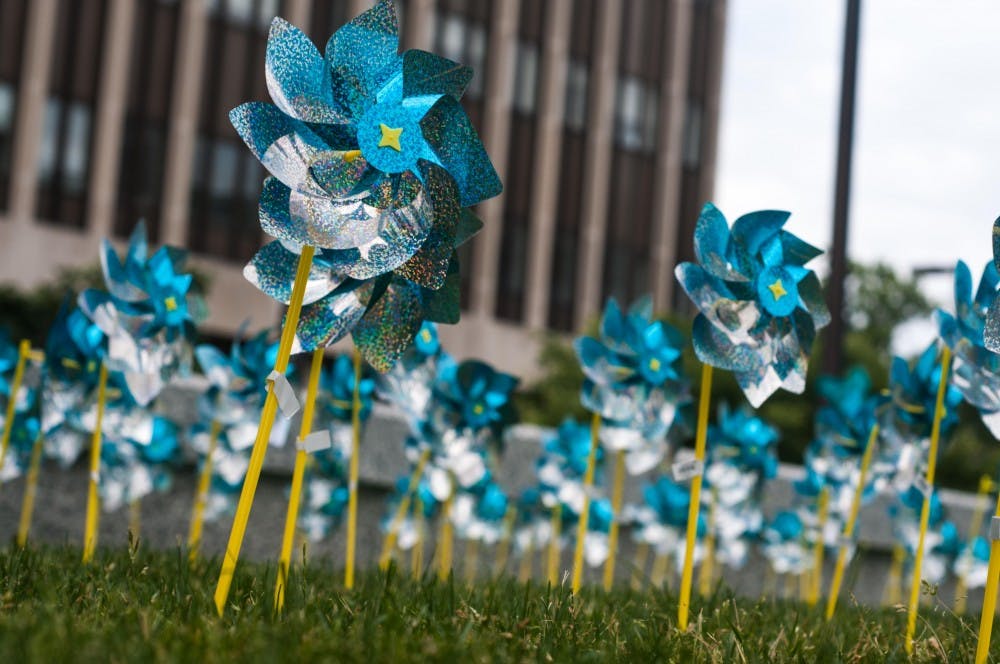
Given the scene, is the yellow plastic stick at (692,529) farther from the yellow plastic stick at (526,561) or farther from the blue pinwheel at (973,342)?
the yellow plastic stick at (526,561)

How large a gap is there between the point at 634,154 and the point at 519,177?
3.30 metres

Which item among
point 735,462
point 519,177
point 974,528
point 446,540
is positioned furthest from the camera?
point 519,177

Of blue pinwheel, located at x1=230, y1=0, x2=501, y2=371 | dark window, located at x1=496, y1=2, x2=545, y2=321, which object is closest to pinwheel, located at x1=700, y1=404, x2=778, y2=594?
blue pinwheel, located at x1=230, y1=0, x2=501, y2=371

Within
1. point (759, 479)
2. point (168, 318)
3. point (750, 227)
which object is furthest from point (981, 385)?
point (759, 479)

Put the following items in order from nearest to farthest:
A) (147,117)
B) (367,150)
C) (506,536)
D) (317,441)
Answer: (367,150) → (317,441) → (506,536) → (147,117)

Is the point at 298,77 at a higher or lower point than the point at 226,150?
lower

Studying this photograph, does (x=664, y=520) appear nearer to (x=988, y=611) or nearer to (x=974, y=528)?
(x=974, y=528)

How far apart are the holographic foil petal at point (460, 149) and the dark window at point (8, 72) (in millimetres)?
20425

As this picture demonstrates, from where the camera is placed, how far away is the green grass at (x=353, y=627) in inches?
91.7

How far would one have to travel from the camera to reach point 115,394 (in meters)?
5.75

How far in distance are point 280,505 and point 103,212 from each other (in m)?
16.9

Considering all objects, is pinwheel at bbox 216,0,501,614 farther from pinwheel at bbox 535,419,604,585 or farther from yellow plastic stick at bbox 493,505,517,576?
yellow plastic stick at bbox 493,505,517,576

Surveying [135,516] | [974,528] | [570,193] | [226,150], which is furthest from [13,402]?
[570,193]

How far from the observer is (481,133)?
26984 millimetres
